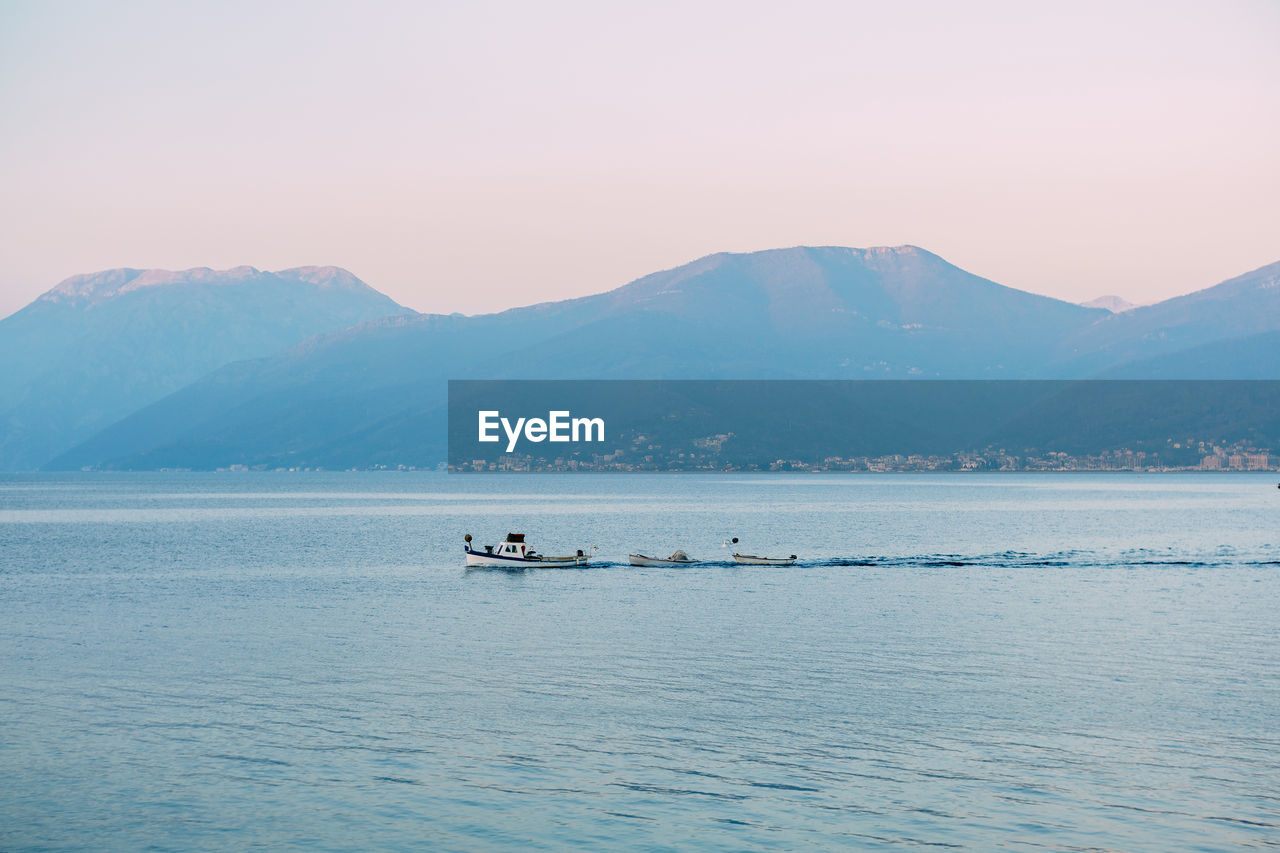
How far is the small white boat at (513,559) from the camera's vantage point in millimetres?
113375

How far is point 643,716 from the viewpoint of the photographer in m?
46.0

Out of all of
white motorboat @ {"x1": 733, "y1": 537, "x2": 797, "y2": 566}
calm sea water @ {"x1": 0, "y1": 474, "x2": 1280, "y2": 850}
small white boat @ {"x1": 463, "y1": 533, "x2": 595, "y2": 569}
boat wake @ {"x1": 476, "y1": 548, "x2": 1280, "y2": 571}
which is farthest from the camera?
white motorboat @ {"x1": 733, "y1": 537, "x2": 797, "y2": 566}

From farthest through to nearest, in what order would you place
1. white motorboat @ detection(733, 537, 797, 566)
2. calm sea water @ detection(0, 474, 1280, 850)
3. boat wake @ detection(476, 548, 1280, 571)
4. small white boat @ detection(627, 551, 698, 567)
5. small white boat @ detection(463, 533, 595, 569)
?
small white boat @ detection(627, 551, 698, 567) → white motorboat @ detection(733, 537, 797, 566) → boat wake @ detection(476, 548, 1280, 571) → small white boat @ detection(463, 533, 595, 569) → calm sea water @ detection(0, 474, 1280, 850)

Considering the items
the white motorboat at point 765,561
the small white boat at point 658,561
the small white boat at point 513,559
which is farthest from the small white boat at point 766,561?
the small white boat at point 513,559

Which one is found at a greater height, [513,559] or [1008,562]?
[513,559]

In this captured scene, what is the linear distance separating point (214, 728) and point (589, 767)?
15.0 meters

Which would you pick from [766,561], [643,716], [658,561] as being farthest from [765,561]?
[643,716]

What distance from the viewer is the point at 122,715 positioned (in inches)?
1834

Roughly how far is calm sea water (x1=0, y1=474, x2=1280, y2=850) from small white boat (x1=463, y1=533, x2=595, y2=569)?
14.7 m

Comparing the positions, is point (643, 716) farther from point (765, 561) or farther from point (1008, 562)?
point (1008, 562)

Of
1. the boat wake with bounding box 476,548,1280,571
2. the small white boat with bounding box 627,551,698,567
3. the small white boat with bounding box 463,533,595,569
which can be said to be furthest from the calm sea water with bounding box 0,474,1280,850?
the small white boat with bounding box 627,551,698,567

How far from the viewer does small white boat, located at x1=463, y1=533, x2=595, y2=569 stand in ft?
372

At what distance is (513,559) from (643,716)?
224ft

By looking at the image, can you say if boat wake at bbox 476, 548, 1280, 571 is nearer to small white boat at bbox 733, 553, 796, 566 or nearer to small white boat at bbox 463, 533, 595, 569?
small white boat at bbox 463, 533, 595, 569
